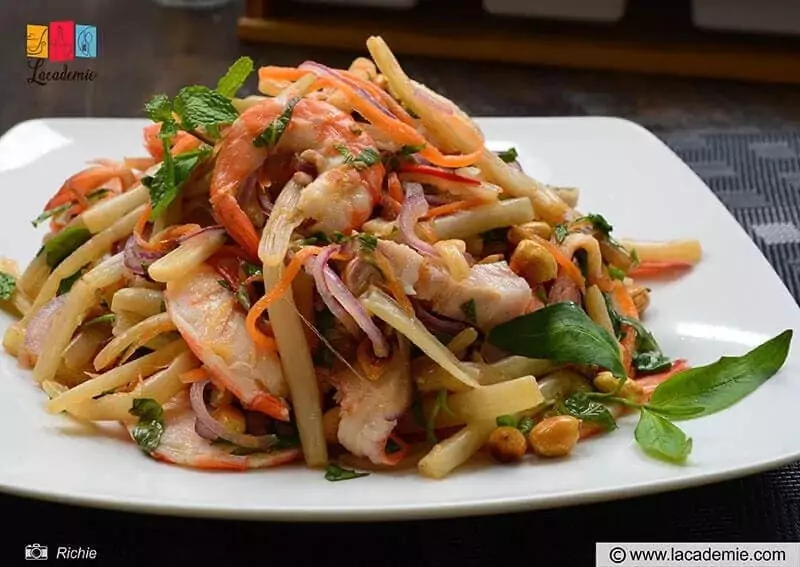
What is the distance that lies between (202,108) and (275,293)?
54 cm

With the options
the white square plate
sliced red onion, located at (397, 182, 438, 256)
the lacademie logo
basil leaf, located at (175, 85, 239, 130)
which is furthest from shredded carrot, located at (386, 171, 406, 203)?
the lacademie logo

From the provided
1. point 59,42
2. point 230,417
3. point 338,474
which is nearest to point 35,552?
point 230,417

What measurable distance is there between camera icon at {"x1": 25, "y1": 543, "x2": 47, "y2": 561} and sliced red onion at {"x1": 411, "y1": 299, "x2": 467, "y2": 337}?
2.75 feet

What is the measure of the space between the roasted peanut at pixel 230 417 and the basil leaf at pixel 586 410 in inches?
25.7

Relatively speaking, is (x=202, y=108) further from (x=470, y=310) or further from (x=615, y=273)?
(x=615, y=273)

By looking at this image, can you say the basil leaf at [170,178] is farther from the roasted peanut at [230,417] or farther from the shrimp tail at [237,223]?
the roasted peanut at [230,417]

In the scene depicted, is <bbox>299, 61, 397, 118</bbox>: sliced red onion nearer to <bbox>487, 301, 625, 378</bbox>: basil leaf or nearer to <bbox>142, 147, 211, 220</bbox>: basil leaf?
<bbox>142, 147, 211, 220</bbox>: basil leaf

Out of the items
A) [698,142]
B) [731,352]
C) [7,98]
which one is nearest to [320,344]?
[731,352]

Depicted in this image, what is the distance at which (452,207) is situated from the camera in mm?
2287

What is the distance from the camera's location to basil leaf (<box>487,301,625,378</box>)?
83.6 inches

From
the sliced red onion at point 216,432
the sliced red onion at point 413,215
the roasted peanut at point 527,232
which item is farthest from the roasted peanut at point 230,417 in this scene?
the roasted peanut at point 527,232

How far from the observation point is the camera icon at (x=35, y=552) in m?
1.81

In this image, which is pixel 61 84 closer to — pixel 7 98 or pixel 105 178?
pixel 7 98

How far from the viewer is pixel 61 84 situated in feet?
16.3
